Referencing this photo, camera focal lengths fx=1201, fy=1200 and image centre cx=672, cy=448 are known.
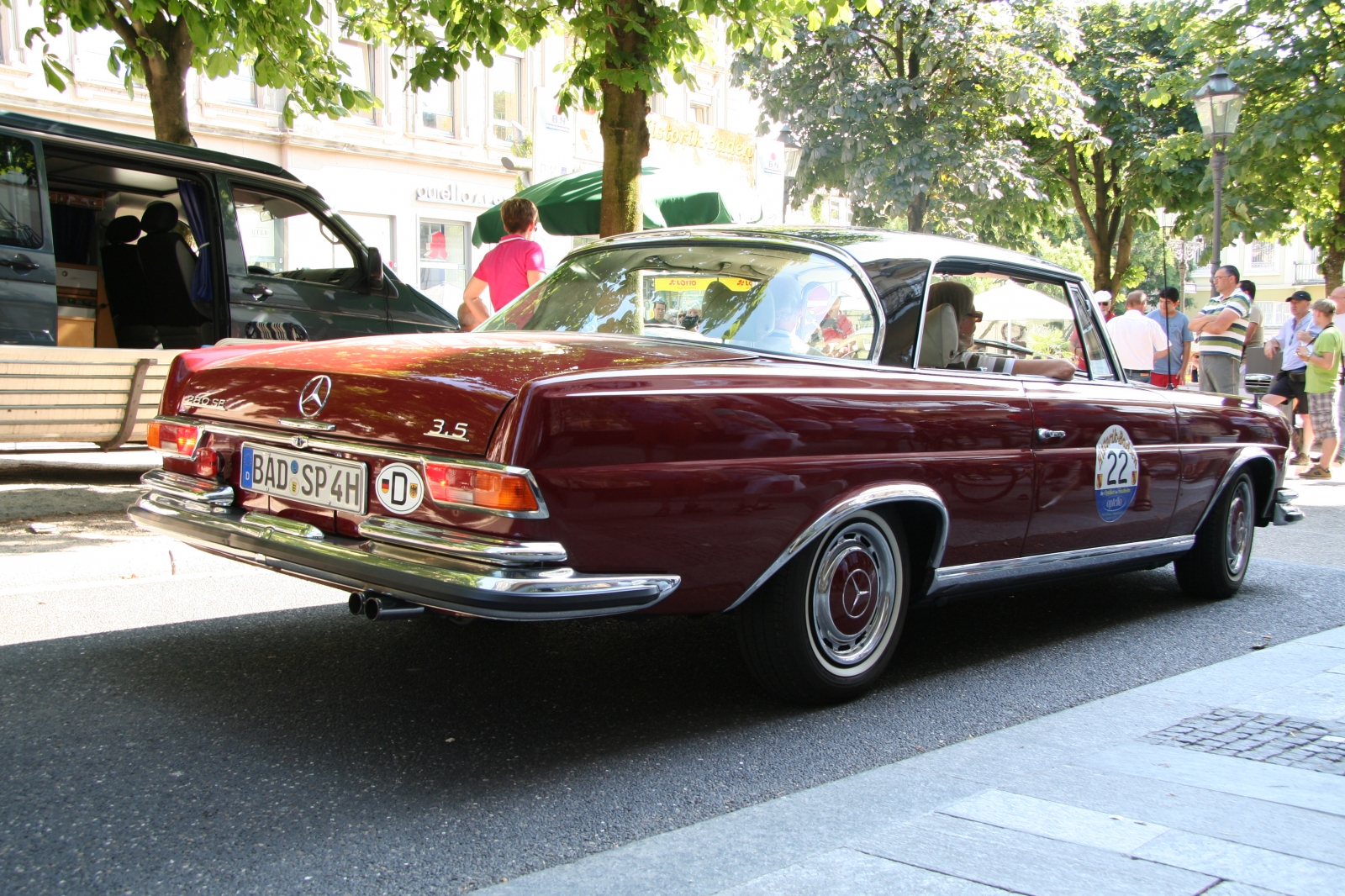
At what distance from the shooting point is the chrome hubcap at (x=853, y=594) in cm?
379

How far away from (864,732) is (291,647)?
6.97 ft

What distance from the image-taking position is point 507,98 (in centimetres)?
2933

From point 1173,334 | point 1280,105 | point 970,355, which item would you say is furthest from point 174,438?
point 1280,105

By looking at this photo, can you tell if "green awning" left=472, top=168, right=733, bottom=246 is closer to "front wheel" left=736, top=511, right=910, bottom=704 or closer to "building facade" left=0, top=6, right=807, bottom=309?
"building facade" left=0, top=6, right=807, bottom=309

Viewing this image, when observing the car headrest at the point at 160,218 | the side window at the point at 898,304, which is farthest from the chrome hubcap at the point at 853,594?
the car headrest at the point at 160,218

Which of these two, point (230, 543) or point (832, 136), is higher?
point (832, 136)

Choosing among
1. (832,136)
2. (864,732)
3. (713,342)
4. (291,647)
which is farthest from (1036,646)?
(832,136)

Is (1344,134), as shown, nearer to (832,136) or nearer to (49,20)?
(832,136)

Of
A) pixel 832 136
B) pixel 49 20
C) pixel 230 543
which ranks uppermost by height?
pixel 832 136

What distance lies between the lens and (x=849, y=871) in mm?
2496

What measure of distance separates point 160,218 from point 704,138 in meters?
11.4

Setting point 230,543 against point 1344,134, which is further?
point 1344,134

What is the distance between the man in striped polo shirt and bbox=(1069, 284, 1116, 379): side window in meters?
7.97

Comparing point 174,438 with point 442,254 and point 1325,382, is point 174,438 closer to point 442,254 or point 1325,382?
point 1325,382
